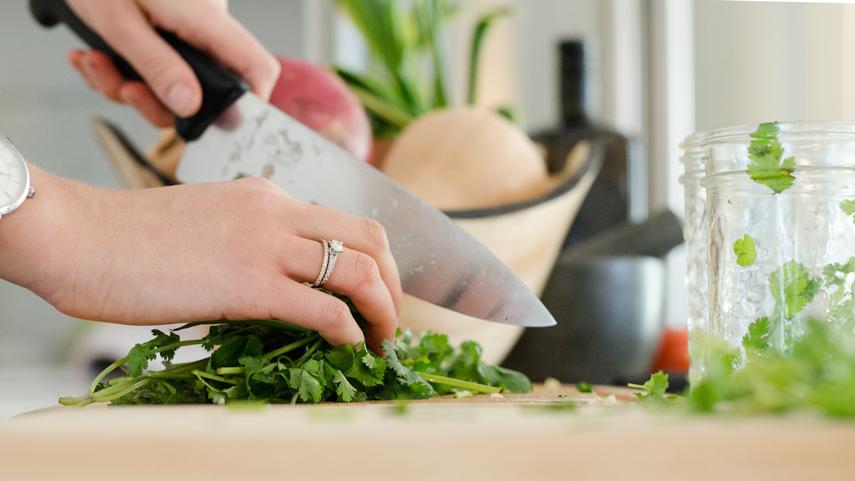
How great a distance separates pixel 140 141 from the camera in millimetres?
3340

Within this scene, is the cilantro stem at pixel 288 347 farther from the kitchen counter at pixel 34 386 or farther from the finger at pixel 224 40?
the kitchen counter at pixel 34 386

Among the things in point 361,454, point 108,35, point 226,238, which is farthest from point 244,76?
point 361,454

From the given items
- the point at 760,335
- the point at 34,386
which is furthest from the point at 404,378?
the point at 34,386

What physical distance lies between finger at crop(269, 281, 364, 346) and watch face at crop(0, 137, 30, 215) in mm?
193

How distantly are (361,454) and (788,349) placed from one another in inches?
15.1

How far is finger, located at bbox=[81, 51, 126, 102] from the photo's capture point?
3.77 ft

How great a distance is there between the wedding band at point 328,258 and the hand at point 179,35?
0.38m

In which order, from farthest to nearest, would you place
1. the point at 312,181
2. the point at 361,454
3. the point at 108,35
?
the point at 108,35 → the point at 312,181 → the point at 361,454

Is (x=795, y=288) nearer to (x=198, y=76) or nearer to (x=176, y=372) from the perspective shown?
(x=176, y=372)

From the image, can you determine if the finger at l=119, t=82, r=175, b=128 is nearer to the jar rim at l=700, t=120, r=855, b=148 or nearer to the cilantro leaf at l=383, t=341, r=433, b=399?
the cilantro leaf at l=383, t=341, r=433, b=399

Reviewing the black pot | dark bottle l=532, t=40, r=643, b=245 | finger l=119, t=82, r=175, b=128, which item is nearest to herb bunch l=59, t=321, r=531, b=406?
finger l=119, t=82, r=175, b=128

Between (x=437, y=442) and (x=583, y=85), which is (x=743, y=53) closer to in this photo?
(x=583, y=85)

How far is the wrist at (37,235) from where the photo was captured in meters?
0.69

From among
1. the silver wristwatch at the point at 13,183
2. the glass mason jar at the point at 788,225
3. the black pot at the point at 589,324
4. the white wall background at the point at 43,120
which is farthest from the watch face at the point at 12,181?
the white wall background at the point at 43,120
